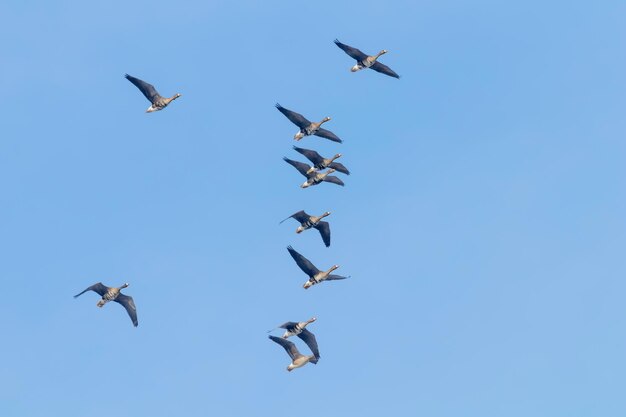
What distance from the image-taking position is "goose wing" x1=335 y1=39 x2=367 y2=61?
171375 millimetres

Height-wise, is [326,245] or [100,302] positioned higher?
[326,245]

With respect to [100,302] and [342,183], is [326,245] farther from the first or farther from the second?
[100,302]

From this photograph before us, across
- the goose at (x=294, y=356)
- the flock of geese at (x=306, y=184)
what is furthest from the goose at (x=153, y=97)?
the goose at (x=294, y=356)

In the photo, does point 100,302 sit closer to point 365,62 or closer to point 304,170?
point 304,170

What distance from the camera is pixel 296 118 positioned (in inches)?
6619

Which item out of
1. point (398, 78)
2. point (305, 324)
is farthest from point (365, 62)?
point (305, 324)

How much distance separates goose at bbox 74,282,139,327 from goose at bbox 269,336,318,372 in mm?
15264

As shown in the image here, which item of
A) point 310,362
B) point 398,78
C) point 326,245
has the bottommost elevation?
point 310,362

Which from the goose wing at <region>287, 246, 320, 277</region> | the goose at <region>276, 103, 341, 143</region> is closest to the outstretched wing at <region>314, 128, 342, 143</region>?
the goose at <region>276, 103, 341, 143</region>

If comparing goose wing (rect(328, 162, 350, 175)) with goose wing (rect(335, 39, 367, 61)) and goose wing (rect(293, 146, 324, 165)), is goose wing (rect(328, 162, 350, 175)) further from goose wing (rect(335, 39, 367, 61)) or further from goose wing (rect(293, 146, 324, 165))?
goose wing (rect(335, 39, 367, 61))

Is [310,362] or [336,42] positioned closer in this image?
[310,362]

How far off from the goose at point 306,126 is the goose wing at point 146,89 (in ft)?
39.8

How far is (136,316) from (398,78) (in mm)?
35814

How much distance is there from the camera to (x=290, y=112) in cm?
16725
